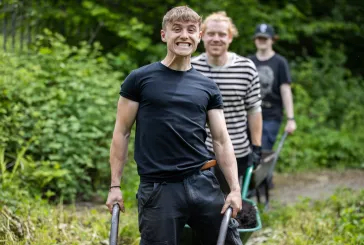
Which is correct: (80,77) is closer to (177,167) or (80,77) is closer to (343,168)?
(177,167)

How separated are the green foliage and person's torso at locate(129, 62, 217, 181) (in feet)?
7.54

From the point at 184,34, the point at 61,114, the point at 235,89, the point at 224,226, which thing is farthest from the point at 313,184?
the point at 184,34

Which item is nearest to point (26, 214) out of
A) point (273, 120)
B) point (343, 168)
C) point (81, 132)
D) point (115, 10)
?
point (81, 132)

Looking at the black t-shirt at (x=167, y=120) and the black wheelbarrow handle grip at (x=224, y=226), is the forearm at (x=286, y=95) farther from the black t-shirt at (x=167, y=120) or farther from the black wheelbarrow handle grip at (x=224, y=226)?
the black wheelbarrow handle grip at (x=224, y=226)

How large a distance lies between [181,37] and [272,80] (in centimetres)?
386

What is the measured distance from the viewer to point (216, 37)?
193 inches

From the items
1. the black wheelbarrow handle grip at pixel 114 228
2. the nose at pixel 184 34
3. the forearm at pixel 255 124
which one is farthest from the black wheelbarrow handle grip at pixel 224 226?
the forearm at pixel 255 124

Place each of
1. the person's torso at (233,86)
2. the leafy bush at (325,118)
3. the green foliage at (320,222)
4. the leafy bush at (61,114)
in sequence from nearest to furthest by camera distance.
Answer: the person's torso at (233,86), the green foliage at (320,222), the leafy bush at (61,114), the leafy bush at (325,118)

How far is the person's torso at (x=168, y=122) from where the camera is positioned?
123 inches


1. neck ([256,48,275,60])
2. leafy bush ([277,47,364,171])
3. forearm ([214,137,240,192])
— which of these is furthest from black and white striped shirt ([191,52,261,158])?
A: leafy bush ([277,47,364,171])

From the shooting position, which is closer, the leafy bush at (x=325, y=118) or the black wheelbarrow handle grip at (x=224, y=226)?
the black wheelbarrow handle grip at (x=224, y=226)

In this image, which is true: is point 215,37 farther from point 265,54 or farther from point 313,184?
point 313,184

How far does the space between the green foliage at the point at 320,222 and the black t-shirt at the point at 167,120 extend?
7.53 ft

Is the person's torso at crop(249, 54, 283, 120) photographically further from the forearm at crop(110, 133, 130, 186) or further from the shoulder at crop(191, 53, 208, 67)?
the forearm at crop(110, 133, 130, 186)
